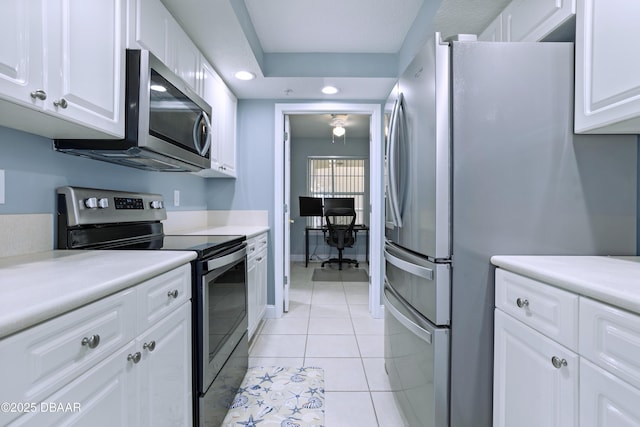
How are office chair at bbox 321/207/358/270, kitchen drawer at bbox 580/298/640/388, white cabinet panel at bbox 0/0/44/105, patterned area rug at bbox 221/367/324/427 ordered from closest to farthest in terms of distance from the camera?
kitchen drawer at bbox 580/298/640/388 → white cabinet panel at bbox 0/0/44/105 → patterned area rug at bbox 221/367/324/427 → office chair at bbox 321/207/358/270

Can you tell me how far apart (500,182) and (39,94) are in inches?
64.4

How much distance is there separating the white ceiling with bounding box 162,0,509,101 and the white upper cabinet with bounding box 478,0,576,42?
0.09 metres

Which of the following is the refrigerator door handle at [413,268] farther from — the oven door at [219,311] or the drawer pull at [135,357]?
the drawer pull at [135,357]

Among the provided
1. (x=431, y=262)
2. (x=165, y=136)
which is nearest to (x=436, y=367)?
(x=431, y=262)

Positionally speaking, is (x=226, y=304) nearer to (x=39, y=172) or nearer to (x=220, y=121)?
(x=39, y=172)

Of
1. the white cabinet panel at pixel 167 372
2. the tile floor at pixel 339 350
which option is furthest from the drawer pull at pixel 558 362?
the white cabinet panel at pixel 167 372

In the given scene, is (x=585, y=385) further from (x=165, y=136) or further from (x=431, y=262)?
(x=165, y=136)

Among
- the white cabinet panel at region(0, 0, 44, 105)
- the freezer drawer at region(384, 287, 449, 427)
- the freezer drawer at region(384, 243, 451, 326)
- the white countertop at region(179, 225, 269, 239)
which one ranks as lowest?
the freezer drawer at region(384, 287, 449, 427)

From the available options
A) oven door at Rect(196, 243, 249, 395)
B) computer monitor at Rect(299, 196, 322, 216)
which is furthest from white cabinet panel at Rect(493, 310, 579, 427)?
computer monitor at Rect(299, 196, 322, 216)

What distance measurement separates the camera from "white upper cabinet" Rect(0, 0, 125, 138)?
0.83 meters

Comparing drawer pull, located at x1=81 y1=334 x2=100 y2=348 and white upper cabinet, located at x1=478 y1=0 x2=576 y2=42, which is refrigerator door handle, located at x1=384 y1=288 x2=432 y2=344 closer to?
drawer pull, located at x1=81 y1=334 x2=100 y2=348

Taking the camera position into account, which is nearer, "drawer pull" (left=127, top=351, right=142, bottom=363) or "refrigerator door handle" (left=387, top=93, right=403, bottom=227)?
"drawer pull" (left=127, top=351, right=142, bottom=363)

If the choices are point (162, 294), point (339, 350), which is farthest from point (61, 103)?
point (339, 350)

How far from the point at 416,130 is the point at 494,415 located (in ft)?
4.03
